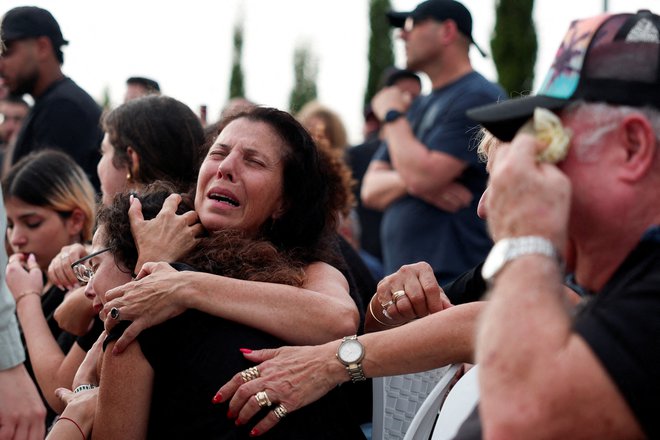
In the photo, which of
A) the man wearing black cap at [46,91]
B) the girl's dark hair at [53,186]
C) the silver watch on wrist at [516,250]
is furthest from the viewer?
the man wearing black cap at [46,91]

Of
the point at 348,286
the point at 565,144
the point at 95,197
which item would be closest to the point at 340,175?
the point at 348,286

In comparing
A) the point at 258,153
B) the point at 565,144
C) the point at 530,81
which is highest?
the point at 565,144

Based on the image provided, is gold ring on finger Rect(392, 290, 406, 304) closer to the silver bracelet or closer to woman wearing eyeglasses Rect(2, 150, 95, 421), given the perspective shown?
the silver bracelet

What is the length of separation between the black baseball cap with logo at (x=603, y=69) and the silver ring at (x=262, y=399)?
101 cm

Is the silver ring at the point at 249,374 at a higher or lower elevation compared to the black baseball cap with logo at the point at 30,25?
lower

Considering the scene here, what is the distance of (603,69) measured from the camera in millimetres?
1767

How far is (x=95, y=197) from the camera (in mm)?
4578

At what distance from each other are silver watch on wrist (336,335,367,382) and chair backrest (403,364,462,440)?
0.20 m

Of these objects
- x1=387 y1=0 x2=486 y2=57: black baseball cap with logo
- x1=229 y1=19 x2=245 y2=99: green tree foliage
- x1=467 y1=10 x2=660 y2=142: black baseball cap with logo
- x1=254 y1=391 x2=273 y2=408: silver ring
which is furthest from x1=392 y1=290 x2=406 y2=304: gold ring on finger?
x1=229 y1=19 x2=245 y2=99: green tree foliage

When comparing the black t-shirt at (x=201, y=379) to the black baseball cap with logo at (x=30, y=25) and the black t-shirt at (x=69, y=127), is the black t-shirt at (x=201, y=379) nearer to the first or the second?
the black t-shirt at (x=69, y=127)

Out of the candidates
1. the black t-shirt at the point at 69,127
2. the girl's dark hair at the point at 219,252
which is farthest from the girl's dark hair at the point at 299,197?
the black t-shirt at the point at 69,127

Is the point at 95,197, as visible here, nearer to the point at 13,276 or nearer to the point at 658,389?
the point at 13,276

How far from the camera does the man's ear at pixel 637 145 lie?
172 cm

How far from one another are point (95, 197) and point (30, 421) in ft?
6.60
